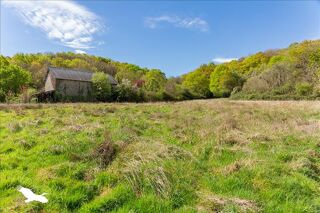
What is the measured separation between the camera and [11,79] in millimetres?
48312

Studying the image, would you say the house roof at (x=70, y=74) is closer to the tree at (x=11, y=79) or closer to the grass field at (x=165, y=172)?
the tree at (x=11, y=79)

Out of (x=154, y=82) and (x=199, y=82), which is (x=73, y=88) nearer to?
(x=154, y=82)

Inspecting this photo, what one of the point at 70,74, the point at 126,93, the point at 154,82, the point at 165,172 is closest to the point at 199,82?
the point at 154,82

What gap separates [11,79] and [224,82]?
53.4 metres

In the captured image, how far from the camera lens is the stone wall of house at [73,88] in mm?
53500

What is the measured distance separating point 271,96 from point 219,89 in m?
31.7

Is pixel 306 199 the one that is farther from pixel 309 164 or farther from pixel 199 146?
pixel 199 146

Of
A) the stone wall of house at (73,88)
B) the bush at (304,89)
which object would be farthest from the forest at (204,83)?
the stone wall of house at (73,88)

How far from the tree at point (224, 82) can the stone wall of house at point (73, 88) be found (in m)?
37.8

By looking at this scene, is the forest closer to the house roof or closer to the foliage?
the foliage

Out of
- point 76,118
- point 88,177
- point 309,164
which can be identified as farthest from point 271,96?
point 88,177

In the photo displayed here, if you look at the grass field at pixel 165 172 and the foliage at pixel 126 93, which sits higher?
the foliage at pixel 126 93

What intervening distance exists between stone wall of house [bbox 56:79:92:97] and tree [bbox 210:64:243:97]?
124 ft

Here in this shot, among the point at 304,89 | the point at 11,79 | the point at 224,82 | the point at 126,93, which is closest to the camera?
the point at 11,79
